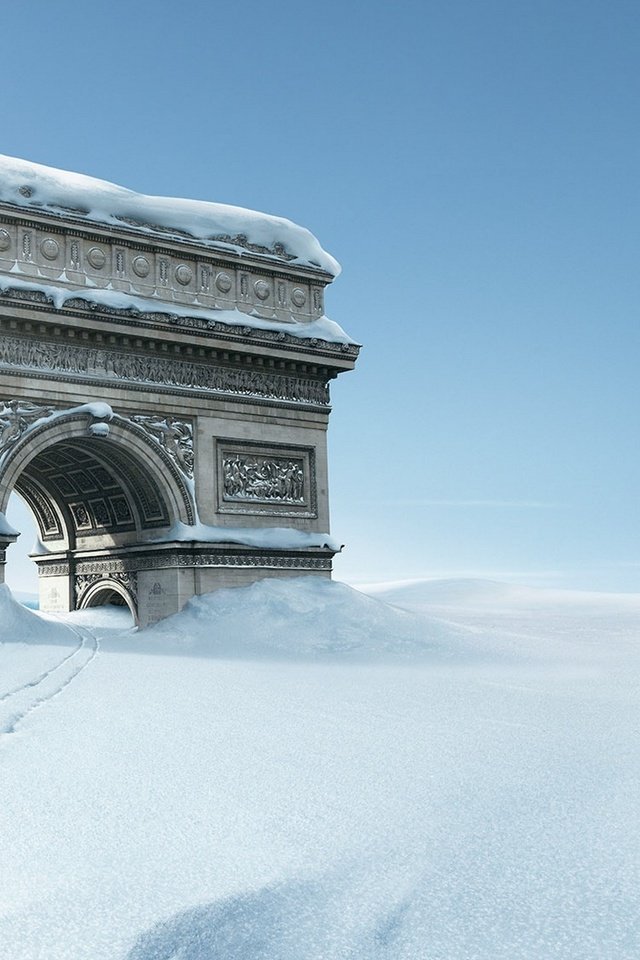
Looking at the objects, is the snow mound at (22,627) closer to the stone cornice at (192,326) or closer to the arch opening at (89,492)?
the arch opening at (89,492)

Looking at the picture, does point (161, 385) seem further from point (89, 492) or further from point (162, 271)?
point (89, 492)

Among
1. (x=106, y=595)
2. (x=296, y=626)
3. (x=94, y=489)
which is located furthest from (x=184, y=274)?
(x=296, y=626)

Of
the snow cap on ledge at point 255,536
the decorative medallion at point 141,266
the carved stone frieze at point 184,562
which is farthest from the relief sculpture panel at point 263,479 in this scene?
the decorative medallion at point 141,266

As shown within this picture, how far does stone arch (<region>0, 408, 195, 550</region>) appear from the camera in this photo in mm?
21047

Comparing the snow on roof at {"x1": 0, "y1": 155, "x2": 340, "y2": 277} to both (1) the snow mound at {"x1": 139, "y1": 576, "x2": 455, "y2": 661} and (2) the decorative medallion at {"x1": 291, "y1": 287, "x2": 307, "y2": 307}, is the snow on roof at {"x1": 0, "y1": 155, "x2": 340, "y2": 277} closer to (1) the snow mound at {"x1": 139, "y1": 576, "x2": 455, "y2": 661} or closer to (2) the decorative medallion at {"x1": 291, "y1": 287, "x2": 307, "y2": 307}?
(2) the decorative medallion at {"x1": 291, "y1": 287, "x2": 307, "y2": 307}

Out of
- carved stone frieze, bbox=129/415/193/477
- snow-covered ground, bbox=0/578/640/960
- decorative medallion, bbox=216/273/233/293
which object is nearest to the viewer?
snow-covered ground, bbox=0/578/640/960

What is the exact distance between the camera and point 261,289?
2438 cm

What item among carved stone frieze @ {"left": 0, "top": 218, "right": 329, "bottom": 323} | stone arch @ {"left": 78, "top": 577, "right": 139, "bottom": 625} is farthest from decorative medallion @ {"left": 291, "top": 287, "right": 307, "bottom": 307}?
stone arch @ {"left": 78, "top": 577, "right": 139, "bottom": 625}

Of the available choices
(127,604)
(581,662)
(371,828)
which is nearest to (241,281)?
(127,604)

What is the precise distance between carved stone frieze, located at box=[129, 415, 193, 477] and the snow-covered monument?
3 cm

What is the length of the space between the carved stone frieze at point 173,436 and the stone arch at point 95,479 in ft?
→ 0.40

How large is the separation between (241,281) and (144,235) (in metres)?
2.51

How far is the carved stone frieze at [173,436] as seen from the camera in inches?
879

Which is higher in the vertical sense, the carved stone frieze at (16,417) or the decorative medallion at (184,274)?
the decorative medallion at (184,274)
